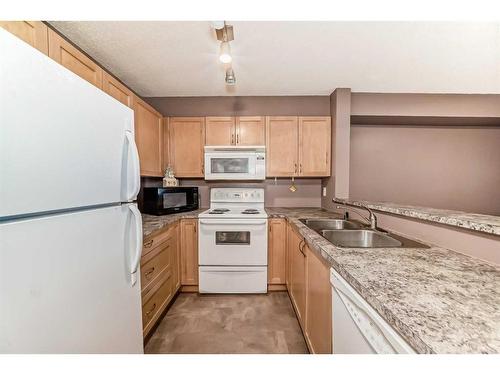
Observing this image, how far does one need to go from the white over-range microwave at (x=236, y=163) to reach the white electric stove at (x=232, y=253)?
51 cm

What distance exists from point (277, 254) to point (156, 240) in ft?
4.38

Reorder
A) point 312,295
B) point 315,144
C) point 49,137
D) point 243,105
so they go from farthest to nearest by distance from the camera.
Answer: point 243,105 → point 315,144 → point 312,295 → point 49,137

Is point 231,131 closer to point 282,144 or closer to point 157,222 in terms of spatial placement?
point 282,144

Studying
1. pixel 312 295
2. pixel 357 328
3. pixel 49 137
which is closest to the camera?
pixel 49 137

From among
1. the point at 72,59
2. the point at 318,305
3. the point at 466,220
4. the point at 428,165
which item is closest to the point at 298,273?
the point at 318,305

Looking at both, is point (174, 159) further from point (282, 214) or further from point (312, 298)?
point (312, 298)

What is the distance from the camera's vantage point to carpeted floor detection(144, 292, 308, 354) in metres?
1.65

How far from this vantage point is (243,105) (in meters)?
2.86

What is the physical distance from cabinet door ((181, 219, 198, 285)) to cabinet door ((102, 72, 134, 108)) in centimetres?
135

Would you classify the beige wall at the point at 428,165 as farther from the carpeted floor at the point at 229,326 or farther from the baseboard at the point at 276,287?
the carpeted floor at the point at 229,326

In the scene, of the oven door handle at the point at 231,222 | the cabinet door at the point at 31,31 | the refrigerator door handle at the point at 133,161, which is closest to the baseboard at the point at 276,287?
the oven door handle at the point at 231,222

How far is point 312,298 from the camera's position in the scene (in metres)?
1.44

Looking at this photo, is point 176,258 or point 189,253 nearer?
point 176,258
